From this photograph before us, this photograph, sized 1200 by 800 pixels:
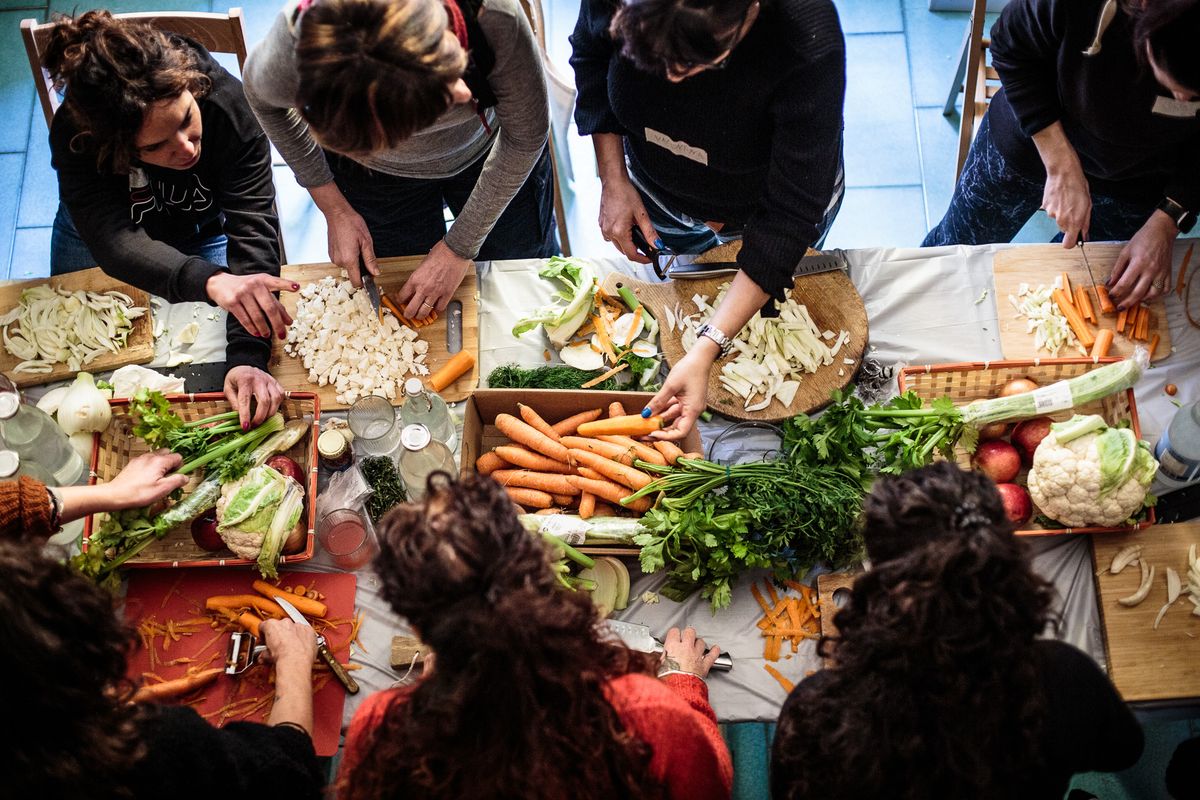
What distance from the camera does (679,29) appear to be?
1.58 metres

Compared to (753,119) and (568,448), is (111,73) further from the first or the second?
(753,119)

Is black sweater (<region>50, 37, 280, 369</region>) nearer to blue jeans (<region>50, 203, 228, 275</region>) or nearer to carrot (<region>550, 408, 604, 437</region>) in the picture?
blue jeans (<region>50, 203, 228, 275</region>)

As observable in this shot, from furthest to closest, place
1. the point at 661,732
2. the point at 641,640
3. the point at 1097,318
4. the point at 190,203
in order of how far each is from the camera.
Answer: the point at 190,203 → the point at 1097,318 → the point at 641,640 → the point at 661,732

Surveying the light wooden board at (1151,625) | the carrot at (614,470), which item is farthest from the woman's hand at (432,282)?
the light wooden board at (1151,625)

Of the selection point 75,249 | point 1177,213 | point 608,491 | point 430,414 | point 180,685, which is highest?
point 1177,213

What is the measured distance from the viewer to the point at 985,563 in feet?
4.39

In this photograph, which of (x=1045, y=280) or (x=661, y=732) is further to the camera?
(x=1045, y=280)

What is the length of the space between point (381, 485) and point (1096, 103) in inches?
79.2

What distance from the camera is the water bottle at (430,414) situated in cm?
212

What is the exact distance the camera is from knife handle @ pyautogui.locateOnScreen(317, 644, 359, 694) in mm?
1961

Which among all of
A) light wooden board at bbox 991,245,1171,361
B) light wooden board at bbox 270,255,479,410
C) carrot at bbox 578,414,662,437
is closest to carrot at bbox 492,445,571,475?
carrot at bbox 578,414,662,437

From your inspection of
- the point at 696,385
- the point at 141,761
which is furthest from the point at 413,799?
the point at 696,385

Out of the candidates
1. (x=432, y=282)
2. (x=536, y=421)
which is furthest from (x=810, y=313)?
(x=432, y=282)

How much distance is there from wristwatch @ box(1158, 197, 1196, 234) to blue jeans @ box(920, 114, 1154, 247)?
0.22 m
